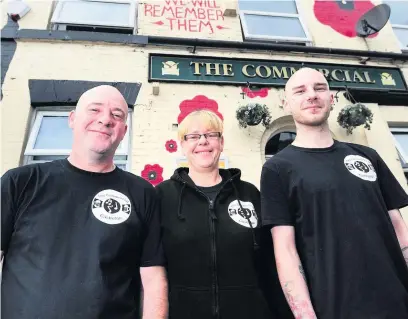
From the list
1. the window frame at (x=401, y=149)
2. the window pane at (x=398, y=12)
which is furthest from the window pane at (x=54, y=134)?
the window pane at (x=398, y=12)

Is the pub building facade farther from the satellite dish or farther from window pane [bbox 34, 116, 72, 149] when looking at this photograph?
the satellite dish

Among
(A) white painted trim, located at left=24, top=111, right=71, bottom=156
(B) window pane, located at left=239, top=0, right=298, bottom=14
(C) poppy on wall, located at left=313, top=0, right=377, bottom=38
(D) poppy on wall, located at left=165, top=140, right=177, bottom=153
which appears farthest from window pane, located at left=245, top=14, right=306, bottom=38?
(A) white painted trim, located at left=24, top=111, right=71, bottom=156

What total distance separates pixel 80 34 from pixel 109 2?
1.23 m

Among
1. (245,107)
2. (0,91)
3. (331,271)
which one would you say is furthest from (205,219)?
(0,91)

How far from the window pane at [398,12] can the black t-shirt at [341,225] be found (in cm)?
589

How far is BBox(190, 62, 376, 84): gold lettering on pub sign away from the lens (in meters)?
4.46

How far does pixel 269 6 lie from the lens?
5.72 metres

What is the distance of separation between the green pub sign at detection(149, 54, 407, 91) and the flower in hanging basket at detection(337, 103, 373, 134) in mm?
739

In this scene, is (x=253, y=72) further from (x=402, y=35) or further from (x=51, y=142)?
(x=402, y=35)

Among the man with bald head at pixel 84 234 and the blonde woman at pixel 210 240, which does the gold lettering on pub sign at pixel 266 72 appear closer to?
the blonde woman at pixel 210 240

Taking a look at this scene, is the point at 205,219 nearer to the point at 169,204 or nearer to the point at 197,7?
the point at 169,204

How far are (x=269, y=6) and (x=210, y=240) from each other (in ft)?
17.5

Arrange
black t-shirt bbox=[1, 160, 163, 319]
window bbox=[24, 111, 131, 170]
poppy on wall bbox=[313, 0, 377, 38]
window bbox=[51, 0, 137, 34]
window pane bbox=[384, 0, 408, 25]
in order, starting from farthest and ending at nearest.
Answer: window pane bbox=[384, 0, 408, 25] → poppy on wall bbox=[313, 0, 377, 38] → window bbox=[51, 0, 137, 34] → window bbox=[24, 111, 131, 170] → black t-shirt bbox=[1, 160, 163, 319]

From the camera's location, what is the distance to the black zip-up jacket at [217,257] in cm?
171
